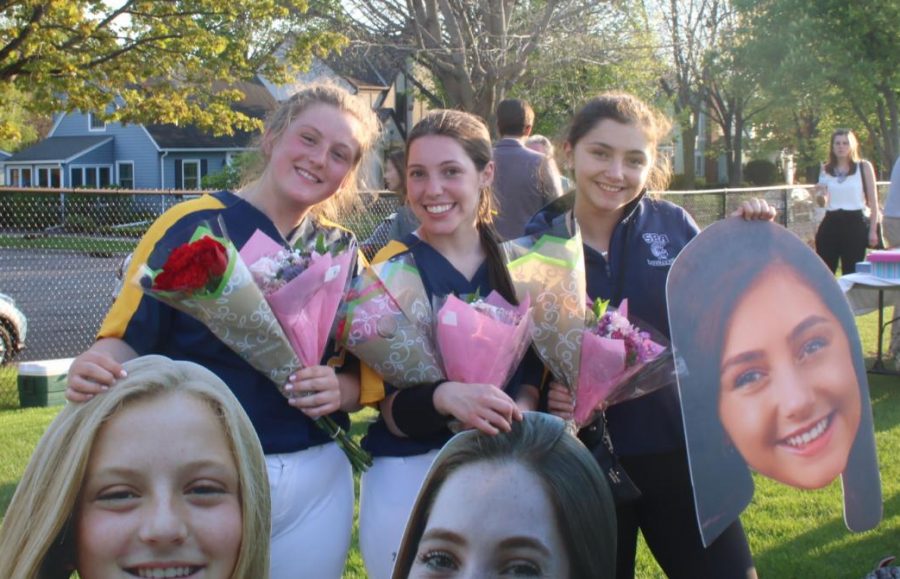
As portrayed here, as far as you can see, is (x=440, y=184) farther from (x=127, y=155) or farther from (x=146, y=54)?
(x=127, y=155)

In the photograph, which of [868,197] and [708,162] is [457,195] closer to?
[868,197]

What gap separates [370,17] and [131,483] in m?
21.6

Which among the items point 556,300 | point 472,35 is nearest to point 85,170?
point 472,35

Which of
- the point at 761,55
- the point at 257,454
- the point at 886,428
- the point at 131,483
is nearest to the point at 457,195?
the point at 257,454

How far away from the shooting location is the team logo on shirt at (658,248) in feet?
9.30

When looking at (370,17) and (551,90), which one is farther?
(551,90)

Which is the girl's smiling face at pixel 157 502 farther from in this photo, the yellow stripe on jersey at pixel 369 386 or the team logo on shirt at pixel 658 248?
the team logo on shirt at pixel 658 248

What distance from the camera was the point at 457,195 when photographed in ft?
8.80

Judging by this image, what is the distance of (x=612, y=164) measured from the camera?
2.81m

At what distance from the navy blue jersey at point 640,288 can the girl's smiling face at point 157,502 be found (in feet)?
4.24

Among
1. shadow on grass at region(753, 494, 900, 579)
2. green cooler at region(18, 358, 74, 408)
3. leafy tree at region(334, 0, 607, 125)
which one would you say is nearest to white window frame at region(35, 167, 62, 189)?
leafy tree at region(334, 0, 607, 125)

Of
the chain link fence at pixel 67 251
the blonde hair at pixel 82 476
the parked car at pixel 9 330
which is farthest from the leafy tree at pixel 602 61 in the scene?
the blonde hair at pixel 82 476

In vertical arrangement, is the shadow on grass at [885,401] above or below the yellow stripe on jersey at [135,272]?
below

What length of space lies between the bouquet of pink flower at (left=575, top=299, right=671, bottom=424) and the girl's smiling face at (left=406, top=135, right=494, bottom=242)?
18.1 inches
